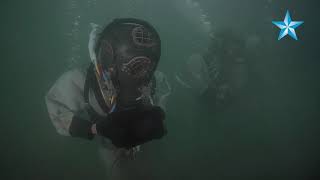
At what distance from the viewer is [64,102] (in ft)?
7.22

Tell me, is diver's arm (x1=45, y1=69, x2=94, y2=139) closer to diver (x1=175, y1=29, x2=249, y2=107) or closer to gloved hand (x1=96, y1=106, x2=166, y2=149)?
gloved hand (x1=96, y1=106, x2=166, y2=149)

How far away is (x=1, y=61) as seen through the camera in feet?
43.7

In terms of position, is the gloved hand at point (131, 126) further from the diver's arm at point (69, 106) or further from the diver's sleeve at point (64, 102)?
the diver's sleeve at point (64, 102)

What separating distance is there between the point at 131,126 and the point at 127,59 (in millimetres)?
566

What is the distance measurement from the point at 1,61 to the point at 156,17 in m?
9.17

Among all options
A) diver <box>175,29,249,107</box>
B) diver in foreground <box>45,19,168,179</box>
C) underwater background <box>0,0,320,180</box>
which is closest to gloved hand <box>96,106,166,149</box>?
diver in foreground <box>45,19,168,179</box>

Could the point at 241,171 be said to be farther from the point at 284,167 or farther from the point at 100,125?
the point at 100,125

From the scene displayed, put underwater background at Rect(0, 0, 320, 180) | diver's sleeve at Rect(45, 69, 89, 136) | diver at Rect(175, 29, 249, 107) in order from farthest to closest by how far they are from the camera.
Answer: diver at Rect(175, 29, 249, 107) < underwater background at Rect(0, 0, 320, 180) < diver's sleeve at Rect(45, 69, 89, 136)

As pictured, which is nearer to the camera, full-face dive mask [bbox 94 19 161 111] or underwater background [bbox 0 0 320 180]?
full-face dive mask [bbox 94 19 161 111]

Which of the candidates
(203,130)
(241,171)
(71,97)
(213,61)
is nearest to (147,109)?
(71,97)

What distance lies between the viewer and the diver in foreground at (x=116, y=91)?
1729 millimetres

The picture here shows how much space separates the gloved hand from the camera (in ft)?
5.57

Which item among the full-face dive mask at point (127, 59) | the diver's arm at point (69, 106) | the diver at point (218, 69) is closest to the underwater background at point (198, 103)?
the diver at point (218, 69)

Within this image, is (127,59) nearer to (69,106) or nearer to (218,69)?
(69,106)
